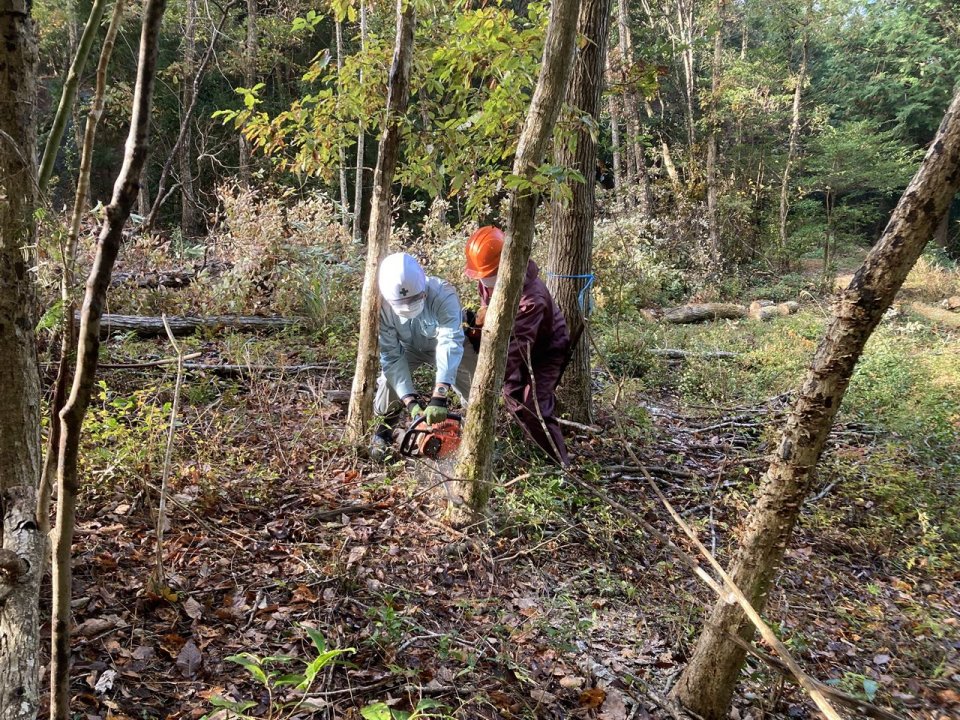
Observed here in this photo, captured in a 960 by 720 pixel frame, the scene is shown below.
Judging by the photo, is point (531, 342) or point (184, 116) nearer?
point (531, 342)

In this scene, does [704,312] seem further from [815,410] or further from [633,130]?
[815,410]

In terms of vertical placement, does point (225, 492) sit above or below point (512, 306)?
below

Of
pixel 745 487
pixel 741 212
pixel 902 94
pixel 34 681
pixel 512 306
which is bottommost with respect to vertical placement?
pixel 745 487

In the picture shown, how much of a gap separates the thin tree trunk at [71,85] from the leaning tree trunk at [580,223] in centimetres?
377

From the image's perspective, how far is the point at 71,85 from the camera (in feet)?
4.10

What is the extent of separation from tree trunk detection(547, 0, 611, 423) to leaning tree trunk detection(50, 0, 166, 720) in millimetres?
4104

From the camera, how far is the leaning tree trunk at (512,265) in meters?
3.05

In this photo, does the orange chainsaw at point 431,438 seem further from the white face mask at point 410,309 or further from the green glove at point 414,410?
the white face mask at point 410,309

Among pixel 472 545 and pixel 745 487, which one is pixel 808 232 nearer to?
pixel 745 487

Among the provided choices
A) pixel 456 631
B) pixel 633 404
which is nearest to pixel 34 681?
pixel 456 631

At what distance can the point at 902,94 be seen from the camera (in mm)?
19953

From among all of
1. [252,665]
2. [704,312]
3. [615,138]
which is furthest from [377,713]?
[615,138]

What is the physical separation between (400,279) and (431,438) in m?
1.12

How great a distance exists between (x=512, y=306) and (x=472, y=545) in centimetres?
137
